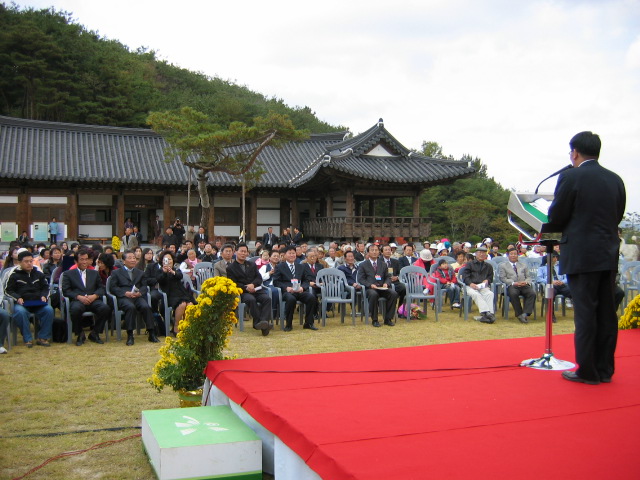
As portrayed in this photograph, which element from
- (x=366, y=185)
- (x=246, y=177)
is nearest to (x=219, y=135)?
(x=246, y=177)

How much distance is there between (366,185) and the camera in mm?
20031

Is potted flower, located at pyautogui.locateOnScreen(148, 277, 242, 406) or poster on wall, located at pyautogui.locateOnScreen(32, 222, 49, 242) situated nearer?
potted flower, located at pyautogui.locateOnScreen(148, 277, 242, 406)

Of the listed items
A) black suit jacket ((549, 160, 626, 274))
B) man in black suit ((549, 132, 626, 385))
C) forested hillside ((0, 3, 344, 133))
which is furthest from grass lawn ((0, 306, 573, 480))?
forested hillside ((0, 3, 344, 133))

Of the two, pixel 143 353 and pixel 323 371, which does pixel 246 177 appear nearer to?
pixel 143 353

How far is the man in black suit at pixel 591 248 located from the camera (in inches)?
132

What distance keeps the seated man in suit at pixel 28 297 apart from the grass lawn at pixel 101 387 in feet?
0.79

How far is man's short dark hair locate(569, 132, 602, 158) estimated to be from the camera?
11.3ft

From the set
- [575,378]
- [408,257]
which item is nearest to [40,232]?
[408,257]

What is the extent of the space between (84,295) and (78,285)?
0.15m

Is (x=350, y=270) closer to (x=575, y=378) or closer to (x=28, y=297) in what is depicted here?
(x=28, y=297)

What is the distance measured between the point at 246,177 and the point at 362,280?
9595 mm

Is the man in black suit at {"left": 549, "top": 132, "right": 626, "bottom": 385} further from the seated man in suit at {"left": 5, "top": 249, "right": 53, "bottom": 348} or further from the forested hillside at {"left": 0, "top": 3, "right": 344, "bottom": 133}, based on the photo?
the forested hillside at {"left": 0, "top": 3, "right": 344, "bottom": 133}

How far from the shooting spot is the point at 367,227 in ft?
63.9

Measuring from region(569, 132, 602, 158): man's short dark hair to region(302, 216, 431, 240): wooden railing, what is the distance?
50.8 ft
